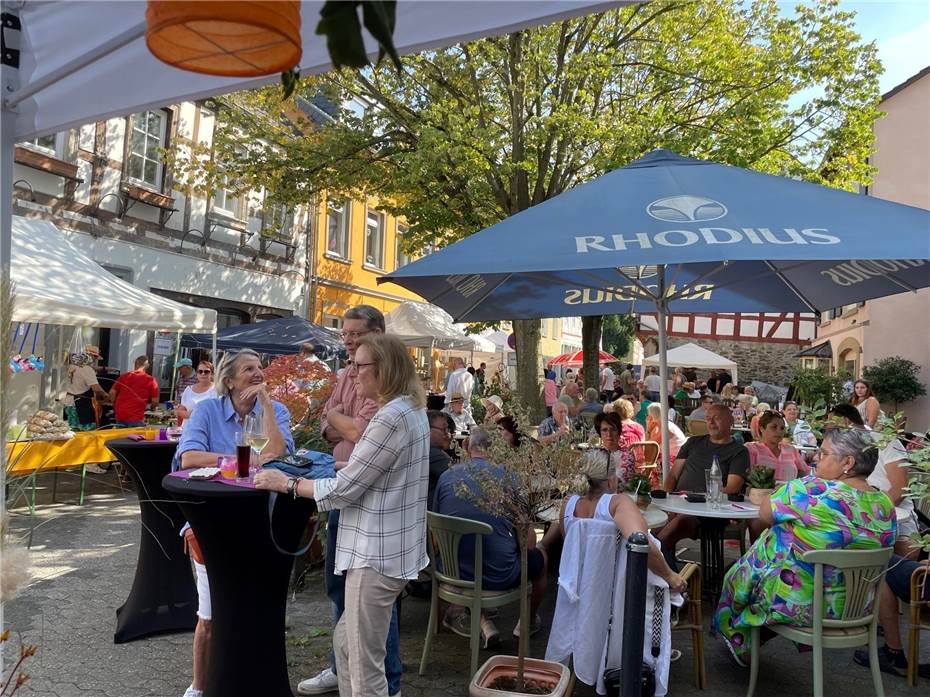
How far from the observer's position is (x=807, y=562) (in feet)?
12.1

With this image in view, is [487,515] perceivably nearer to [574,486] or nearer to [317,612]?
[574,486]

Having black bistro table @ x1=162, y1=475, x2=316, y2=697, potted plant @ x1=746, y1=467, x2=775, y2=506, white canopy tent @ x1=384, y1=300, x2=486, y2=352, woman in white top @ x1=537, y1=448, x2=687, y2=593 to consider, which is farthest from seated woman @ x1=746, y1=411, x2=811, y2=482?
white canopy tent @ x1=384, y1=300, x2=486, y2=352

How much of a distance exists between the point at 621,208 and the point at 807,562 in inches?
85.2

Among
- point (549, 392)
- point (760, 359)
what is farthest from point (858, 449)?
point (760, 359)

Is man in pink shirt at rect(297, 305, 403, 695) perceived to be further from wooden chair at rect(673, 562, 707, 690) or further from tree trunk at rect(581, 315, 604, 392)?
tree trunk at rect(581, 315, 604, 392)

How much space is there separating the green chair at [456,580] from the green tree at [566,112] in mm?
9226

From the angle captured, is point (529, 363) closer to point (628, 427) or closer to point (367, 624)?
point (628, 427)

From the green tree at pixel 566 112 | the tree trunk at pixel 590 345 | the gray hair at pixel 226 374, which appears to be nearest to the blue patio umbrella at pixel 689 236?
the gray hair at pixel 226 374

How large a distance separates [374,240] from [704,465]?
68.0ft

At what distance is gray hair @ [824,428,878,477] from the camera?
3.88 m

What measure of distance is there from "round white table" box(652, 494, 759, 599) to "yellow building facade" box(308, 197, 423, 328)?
16.2 meters

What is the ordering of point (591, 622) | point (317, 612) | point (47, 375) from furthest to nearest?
1. point (47, 375)
2. point (317, 612)
3. point (591, 622)

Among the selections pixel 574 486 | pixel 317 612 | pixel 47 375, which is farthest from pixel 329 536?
pixel 47 375

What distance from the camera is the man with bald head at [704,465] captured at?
18.7 feet
